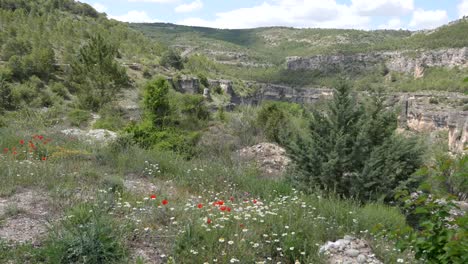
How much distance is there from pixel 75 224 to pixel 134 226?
2.20 ft

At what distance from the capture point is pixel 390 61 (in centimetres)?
8750

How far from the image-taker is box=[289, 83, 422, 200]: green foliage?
25.2 ft

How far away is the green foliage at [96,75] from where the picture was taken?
2203cm

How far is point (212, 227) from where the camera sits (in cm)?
423

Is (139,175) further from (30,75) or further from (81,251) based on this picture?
(30,75)

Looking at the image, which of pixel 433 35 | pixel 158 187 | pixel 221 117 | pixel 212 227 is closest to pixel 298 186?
pixel 158 187

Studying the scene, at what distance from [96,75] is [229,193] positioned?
1866 cm

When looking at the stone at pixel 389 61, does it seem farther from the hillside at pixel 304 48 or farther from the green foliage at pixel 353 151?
the green foliage at pixel 353 151

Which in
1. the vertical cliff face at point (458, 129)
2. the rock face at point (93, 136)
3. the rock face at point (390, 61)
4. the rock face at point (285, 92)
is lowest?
the vertical cliff face at point (458, 129)

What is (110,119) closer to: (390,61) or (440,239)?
(440,239)

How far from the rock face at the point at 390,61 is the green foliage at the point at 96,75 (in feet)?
227

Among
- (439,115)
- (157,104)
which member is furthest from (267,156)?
(439,115)

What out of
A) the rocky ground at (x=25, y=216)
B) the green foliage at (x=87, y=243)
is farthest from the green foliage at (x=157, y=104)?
the green foliage at (x=87, y=243)

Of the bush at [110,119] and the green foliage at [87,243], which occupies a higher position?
the green foliage at [87,243]
